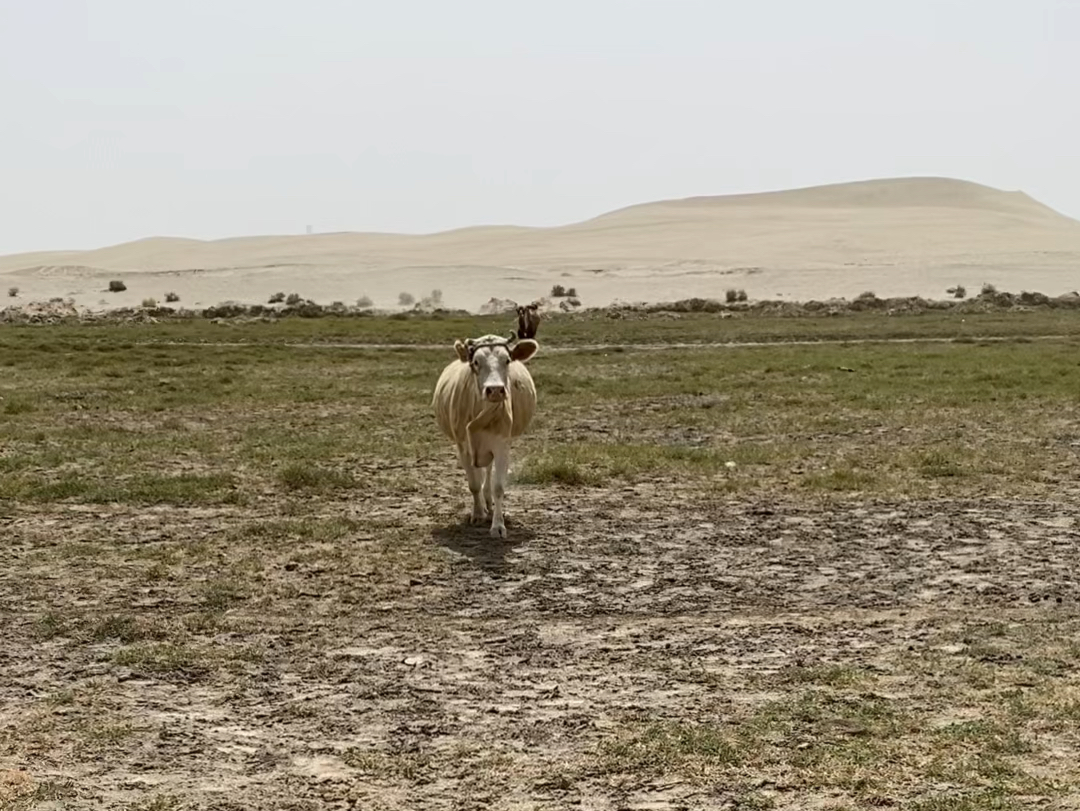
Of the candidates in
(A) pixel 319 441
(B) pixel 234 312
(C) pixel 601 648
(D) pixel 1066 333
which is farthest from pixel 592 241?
(C) pixel 601 648

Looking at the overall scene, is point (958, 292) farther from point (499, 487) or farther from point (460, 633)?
point (460, 633)

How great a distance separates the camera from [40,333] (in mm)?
41750

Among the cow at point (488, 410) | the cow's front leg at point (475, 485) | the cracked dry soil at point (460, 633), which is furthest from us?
the cow's front leg at point (475, 485)

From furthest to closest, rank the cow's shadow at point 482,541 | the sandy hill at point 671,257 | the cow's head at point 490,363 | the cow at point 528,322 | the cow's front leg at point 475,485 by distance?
the sandy hill at point 671,257, the cow at point 528,322, the cow's front leg at point 475,485, the cow's head at point 490,363, the cow's shadow at point 482,541

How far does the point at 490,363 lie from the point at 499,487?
1.13 metres

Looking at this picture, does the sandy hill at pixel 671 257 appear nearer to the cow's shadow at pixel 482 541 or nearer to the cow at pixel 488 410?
the cow at pixel 488 410

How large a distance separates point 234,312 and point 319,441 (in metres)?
39.8

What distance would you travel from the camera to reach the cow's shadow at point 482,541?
1132 cm

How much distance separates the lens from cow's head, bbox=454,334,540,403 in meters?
12.0

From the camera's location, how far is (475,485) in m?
12.9

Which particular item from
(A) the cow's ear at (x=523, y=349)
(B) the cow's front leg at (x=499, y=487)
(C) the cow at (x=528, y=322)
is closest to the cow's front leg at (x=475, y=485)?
(B) the cow's front leg at (x=499, y=487)

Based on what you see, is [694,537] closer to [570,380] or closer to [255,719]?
[255,719]

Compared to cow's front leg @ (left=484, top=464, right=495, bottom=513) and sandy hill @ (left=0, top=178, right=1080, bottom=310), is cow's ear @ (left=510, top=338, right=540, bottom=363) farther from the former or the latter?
sandy hill @ (left=0, top=178, right=1080, bottom=310)

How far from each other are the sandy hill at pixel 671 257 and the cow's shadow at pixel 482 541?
53.6m
